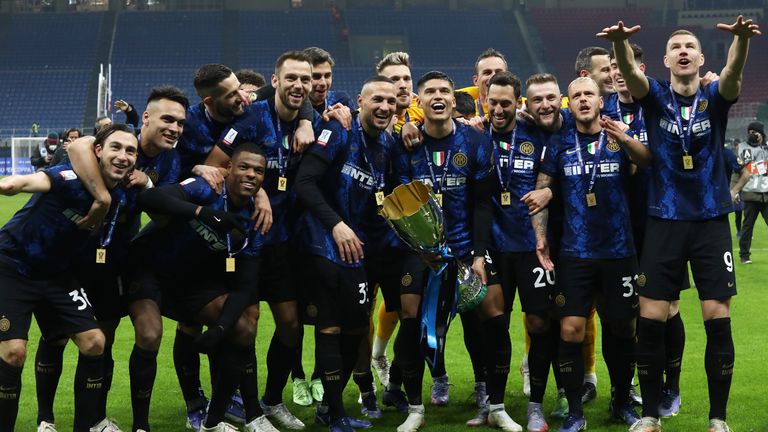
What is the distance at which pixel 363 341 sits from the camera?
21.5ft

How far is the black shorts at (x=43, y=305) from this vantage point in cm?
512

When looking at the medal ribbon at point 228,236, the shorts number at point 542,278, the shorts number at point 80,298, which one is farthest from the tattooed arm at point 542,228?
the shorts number at point 80,298

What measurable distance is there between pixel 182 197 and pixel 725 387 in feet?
9.98

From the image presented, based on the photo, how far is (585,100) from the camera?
5949 millimetres

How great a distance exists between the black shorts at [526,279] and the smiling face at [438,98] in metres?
0.91

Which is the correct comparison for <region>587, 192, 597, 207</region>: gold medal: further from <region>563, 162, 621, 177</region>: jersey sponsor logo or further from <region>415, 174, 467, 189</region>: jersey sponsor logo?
<region>415, 174, 467, 189</region>: jersey sponsor logo

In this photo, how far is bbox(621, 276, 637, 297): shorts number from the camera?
598 cm

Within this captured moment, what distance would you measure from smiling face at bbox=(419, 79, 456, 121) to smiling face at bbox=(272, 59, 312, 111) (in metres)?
0.69

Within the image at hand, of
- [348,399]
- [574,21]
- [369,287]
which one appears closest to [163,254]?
[369,287]

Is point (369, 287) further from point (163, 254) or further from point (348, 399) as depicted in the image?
point (163, 254)

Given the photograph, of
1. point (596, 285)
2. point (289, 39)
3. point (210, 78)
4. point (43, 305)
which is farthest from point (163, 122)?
point (289, 39)

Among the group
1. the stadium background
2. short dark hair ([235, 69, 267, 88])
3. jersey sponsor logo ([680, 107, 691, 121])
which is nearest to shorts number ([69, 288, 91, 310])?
short dark hair ([235, 69, 267, 88])

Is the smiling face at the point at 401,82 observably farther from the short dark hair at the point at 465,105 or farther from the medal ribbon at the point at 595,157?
the medal ribbon at the point at 595,157

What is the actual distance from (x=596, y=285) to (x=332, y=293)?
1.53 meters
